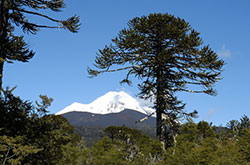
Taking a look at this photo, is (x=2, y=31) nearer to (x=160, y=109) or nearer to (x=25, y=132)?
(x=25, y=132)

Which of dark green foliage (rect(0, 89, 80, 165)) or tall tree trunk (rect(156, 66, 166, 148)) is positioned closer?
dark green foliage (rect(0, 89, 80, 165))

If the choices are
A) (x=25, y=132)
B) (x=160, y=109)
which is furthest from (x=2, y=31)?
(x=160, y=109)

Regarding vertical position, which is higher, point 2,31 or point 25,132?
point 2,31

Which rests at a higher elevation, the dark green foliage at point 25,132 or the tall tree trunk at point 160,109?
the tall tree trunk at point 160,109

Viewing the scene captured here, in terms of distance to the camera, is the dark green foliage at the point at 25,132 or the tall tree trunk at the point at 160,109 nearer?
the dark green foliage at the point at 25,132

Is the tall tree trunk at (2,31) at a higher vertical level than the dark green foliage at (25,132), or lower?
higher

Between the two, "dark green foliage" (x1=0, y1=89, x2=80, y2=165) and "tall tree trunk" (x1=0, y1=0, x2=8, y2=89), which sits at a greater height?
"tall tree trunk" (x1=0, y1=0, x2=8, y2=89)

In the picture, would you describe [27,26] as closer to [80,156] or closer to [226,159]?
[226,159]

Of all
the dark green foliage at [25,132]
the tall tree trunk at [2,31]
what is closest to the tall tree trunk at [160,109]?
the dark green foliage at [25,132]

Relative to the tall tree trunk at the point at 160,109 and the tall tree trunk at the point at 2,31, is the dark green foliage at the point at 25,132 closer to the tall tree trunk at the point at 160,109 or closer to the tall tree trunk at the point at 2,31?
the tall tree trunk at the point at 2,31

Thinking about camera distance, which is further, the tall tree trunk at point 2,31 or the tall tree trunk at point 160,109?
the tall tree trunk at point 160,109

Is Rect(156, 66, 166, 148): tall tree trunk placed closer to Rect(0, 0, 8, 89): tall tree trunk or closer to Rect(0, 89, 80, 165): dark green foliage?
Rect(0, 89, 80, 165): dark green foliage

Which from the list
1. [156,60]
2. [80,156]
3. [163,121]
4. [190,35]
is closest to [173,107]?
[163,121]

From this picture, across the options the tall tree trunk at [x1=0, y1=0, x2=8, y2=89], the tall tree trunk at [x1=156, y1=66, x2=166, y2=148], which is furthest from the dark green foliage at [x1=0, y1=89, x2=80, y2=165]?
the tall tree trunk at [x1=156, y1=66, x2=166, y2=148]
